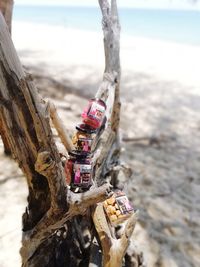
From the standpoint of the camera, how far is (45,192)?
2.39 meters

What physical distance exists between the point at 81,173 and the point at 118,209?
45 centimetres

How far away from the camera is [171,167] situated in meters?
5.34

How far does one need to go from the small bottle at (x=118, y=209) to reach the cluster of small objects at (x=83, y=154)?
0.88ft

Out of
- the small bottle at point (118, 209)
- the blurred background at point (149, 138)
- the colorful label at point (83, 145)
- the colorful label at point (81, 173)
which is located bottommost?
the blurred background at point (149, 138)

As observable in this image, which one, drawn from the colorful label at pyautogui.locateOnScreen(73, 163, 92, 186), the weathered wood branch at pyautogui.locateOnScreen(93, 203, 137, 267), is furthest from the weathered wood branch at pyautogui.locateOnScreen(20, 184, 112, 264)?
the weathered wood branch at pyautogui.locateOnScreen(93, 203, 137, 267)

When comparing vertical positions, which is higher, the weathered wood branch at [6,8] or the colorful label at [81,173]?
the weathered wood branch at [6,8]

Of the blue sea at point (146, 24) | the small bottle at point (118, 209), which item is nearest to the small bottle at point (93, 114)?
the small bottle at point (118, 209)

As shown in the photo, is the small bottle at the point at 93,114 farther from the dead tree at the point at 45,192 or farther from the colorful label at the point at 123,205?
the colorful label at the point at 123,205

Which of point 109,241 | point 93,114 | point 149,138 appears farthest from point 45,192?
point 149,138

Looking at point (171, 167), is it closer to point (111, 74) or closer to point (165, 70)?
point (111, 74)

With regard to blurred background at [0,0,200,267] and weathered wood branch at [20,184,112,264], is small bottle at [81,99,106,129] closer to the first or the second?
weathered wood branch at [20,184,112,264]

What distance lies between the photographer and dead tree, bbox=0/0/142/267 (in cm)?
198

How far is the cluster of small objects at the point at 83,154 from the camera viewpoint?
2.44 meters

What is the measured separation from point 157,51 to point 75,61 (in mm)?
5048
